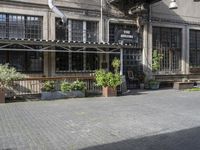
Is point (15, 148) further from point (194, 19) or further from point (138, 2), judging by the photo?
point (194, 19)

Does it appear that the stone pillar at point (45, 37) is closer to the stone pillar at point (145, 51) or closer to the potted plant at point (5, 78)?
the potted plant at point (5, 78)

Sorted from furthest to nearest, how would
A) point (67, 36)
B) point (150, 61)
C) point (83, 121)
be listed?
point (150, 61), point (67, 36), point (83, 121)

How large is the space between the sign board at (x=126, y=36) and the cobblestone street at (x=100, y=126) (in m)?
7.18

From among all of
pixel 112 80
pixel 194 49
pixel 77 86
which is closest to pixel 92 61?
pixel 112 80

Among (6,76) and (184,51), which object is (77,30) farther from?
(184,51)

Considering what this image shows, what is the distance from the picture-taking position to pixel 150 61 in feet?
71.3

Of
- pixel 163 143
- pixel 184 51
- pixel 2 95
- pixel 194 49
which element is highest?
pixel 194 49

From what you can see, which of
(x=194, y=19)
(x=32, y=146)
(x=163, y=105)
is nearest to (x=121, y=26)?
(x=194, y=19)

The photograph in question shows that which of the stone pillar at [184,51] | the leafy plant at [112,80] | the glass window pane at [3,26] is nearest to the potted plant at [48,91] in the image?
the leafy plant at [112,80]

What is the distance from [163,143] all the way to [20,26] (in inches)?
473

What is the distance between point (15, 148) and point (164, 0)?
710 inches

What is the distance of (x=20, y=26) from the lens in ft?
56.2

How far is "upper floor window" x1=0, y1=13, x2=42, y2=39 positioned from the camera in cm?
1667

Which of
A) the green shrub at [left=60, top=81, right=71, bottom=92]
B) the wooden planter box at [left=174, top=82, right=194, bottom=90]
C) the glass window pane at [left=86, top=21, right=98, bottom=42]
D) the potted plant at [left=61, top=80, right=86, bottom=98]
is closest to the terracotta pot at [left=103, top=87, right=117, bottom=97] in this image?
the potted plant at [left=61, top=80, right=86, bottom=98]
